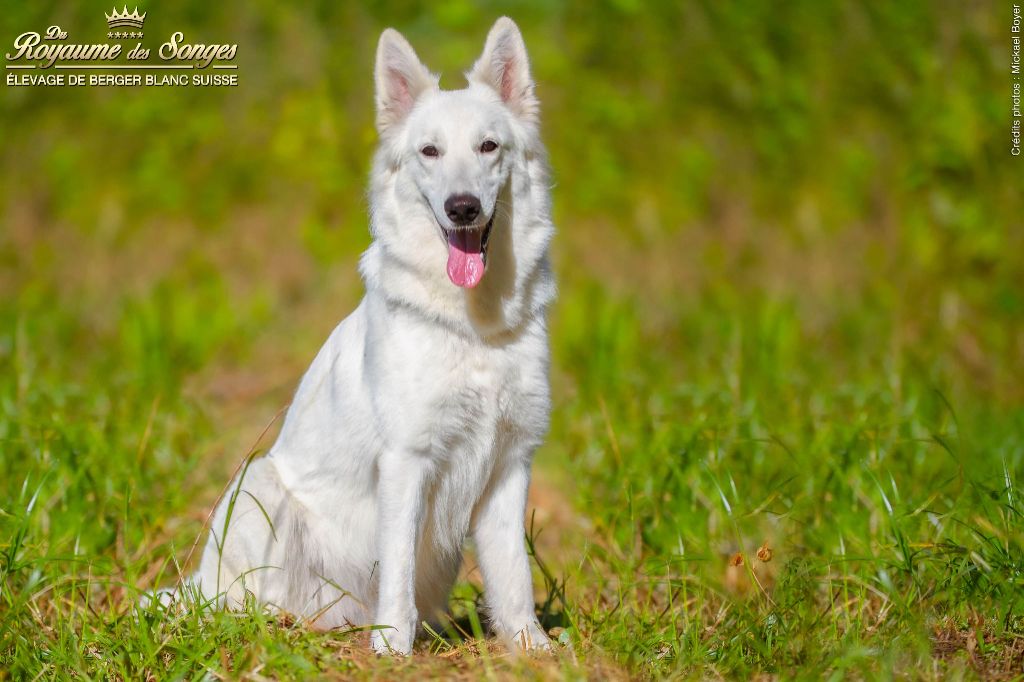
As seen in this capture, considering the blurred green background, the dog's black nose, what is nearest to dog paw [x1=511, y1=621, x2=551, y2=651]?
the blurred green background

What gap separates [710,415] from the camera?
5406 mm

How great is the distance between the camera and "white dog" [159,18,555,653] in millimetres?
3566

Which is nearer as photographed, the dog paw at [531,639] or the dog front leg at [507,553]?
the dog paw at [531,639]

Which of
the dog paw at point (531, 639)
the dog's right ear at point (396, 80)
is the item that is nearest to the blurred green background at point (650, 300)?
the dog paw at point (531, 639)

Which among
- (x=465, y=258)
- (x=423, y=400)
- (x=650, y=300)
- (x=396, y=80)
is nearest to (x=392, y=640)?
(x=423, y=400)

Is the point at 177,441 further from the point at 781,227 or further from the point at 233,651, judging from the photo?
the point at 781,227

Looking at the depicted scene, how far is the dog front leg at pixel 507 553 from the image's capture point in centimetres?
381

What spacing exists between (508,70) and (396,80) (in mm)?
473

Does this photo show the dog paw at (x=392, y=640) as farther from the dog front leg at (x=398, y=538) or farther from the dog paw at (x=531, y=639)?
the dog paw at (x=531, y=639)

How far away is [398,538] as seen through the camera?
140 inches

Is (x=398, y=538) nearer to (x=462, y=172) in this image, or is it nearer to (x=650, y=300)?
(x=462, y=172)

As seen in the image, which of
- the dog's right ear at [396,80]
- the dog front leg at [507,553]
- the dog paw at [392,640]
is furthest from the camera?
the dog's right ear at [396,80]

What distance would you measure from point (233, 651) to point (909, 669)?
2.25 metres

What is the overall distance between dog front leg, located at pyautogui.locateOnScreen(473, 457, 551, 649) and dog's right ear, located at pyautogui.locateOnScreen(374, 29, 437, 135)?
1527 mm
